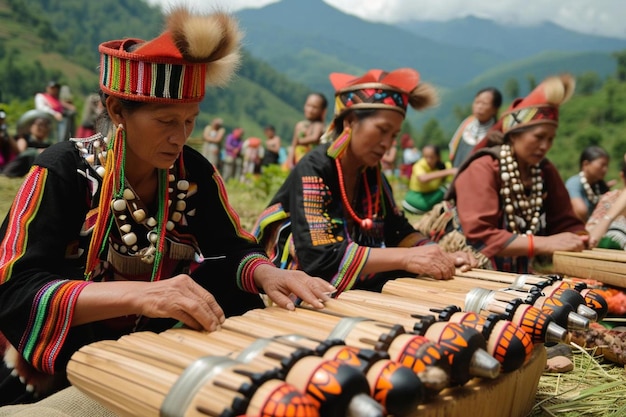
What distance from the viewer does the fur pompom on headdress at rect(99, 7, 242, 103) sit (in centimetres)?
207

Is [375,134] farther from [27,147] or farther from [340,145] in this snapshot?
[27,147]

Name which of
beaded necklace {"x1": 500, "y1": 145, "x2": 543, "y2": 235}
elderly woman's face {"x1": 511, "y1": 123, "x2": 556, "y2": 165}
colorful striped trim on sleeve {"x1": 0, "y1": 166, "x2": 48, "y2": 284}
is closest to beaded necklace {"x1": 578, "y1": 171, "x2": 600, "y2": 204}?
beaded necklace {"x1": 500, "y1": 145, "x2": 543, "y2": 235}

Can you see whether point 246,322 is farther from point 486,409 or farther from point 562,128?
point 562,128

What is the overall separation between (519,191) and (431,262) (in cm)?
131

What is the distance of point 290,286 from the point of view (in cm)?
222

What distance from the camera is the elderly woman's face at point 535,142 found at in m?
3.80

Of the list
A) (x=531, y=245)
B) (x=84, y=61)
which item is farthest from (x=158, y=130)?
(x=84, y=61)

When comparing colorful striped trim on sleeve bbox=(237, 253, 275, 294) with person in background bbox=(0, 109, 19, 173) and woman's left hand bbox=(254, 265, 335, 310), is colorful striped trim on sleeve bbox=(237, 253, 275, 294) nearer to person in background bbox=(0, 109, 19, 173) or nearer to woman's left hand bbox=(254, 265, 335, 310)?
woman's left hand bbox=(254, 265, 335, 310)

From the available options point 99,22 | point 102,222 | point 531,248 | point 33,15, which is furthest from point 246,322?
point 99,22

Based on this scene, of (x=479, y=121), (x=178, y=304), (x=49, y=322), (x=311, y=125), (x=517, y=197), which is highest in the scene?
(x=479, y=121)

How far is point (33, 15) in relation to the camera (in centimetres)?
5106

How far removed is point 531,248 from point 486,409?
2010 mm

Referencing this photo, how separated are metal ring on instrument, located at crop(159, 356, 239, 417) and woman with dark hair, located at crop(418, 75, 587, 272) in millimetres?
2507

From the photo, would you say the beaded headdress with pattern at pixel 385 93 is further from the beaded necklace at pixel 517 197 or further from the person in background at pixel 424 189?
the person in background at pixel 424 189
